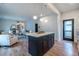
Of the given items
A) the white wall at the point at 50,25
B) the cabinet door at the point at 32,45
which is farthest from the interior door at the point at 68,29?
the cabinet door at the point at 32,45

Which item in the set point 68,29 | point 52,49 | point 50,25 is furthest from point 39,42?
point 68,29

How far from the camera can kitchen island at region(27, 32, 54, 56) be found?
2.22 metres

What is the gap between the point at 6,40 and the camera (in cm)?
233

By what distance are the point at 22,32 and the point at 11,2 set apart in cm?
77

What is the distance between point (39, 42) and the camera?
2279 mm

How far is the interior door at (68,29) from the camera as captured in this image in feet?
7.38

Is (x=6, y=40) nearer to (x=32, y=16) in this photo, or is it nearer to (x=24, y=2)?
(x=32, y=16)

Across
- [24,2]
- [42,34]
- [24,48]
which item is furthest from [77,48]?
[24,2]

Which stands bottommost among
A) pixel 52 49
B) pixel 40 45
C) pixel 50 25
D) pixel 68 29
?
pixel 52 49

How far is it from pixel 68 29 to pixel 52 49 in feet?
2.21

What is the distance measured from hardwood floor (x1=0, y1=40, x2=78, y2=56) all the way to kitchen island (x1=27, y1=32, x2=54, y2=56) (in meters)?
0.11

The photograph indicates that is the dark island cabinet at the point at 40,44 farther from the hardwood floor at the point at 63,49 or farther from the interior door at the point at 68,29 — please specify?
the interior door at the point at 68,29

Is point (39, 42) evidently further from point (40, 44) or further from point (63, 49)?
point (63, 49)

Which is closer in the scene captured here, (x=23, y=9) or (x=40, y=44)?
(x=23, y=9)
